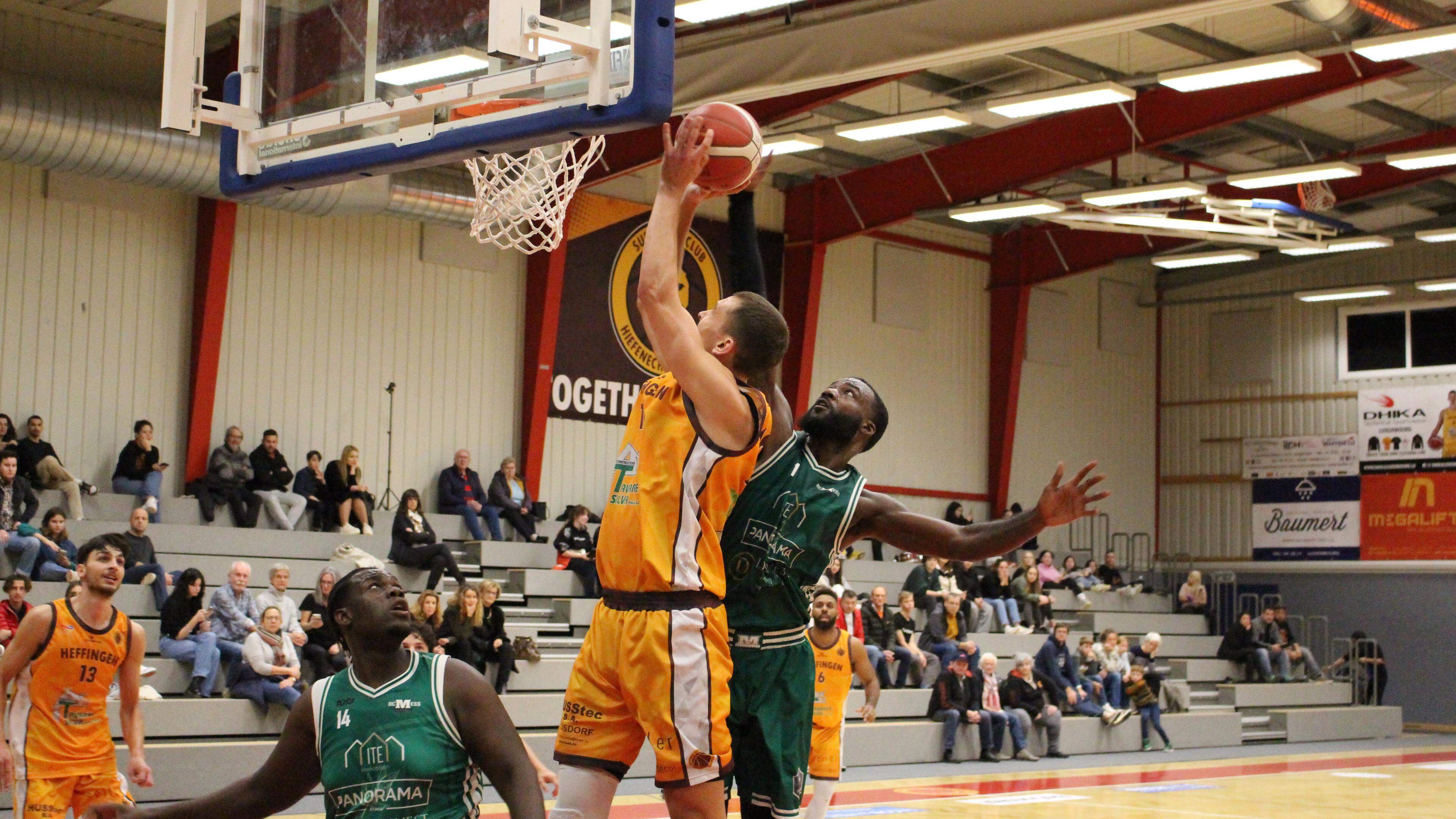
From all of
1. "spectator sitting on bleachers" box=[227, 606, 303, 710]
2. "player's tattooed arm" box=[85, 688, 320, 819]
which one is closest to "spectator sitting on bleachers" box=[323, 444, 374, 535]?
"spectator sitting on bleachers" box=[227, 606, 303, 710]

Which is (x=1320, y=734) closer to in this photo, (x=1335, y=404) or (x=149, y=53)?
(x=1335, y=404)

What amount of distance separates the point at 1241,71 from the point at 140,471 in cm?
1107

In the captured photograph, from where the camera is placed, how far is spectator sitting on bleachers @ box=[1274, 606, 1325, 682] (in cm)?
2289

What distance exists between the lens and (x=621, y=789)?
12.8 m

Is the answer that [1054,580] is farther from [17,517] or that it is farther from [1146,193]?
[17,517]

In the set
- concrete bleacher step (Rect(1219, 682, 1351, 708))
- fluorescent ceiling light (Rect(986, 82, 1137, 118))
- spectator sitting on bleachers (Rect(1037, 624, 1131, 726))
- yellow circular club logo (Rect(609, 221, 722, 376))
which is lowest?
concrete bleacher step (Rect(1219, 682, 1351, 708))

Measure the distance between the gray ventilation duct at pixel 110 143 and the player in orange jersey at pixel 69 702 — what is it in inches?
270

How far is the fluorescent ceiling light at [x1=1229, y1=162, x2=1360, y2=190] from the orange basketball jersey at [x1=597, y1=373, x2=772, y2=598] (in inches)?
581

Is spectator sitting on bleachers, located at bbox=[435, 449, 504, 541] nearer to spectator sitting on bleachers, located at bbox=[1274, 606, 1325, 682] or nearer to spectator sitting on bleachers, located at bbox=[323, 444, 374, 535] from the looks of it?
spectator sitting on bleachers, located at bbox=[323, 444, 374, 535]

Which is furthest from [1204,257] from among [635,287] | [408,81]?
[408,81]

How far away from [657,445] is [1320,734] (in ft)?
63.2

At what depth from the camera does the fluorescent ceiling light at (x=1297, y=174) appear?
57.0 ft

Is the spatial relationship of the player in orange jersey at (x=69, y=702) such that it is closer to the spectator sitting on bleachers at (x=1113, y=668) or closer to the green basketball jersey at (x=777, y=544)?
the green basketball jersey at (x=777, y=544)

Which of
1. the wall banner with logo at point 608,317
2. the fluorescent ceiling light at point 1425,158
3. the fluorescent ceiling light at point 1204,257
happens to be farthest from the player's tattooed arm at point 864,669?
the fluorescent ceiling light at point 1204,257
